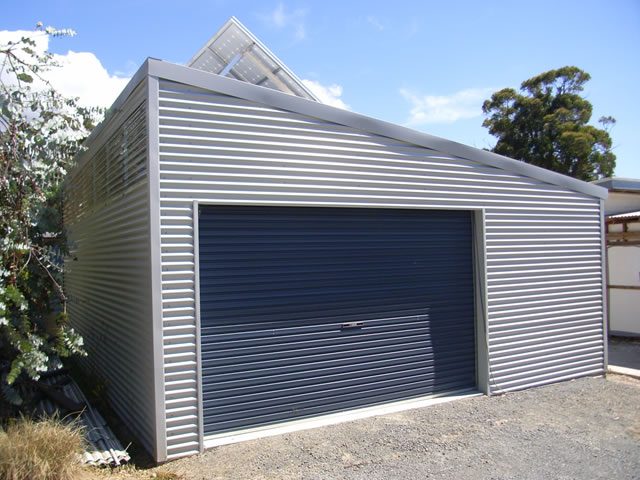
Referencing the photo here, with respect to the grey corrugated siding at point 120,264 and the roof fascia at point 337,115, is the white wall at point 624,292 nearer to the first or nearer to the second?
the roof fascia at point 337,115

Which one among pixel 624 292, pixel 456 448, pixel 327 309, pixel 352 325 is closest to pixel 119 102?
pixel 327 309

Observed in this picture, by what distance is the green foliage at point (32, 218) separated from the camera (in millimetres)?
5164

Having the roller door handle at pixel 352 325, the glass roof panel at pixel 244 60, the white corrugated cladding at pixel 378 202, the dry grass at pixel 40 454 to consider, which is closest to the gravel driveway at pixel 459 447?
the white corrugated cladding at pixel 378 202

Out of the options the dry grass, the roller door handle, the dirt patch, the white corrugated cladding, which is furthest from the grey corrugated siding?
the roller door handle

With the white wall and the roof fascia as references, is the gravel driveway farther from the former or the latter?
the white wall

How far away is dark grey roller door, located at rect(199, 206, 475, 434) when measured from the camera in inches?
230

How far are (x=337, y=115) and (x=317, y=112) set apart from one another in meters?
0.28

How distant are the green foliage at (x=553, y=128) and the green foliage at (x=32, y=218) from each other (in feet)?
83.9

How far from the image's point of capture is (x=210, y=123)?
5543mm

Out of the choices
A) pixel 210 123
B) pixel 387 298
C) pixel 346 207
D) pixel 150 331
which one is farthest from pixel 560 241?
pixel 150 331

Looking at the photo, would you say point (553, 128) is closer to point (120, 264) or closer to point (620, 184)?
point (620, 184)

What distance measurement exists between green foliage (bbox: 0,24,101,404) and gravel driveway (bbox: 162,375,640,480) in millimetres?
1907

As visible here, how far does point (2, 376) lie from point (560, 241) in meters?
8.12

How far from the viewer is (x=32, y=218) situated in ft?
18.5
